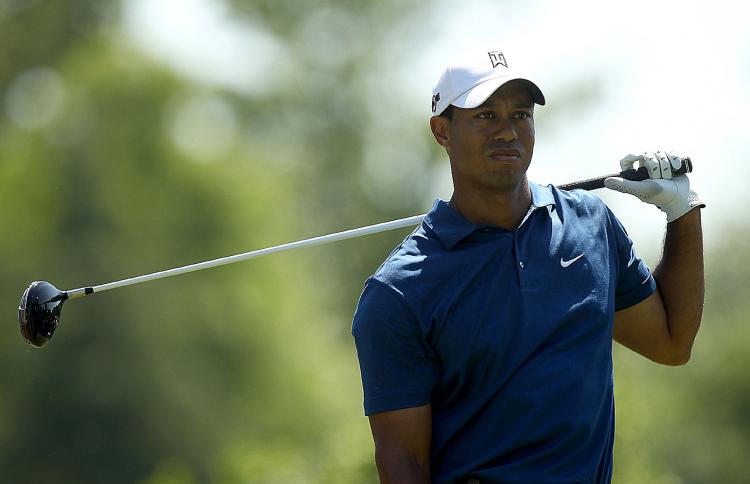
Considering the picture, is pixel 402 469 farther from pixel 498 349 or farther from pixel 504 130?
pixel 504 130

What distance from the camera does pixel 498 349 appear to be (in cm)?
404

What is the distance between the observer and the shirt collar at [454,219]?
4230 mm

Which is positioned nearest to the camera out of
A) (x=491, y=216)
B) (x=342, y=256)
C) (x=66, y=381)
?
(x=491, y=216)

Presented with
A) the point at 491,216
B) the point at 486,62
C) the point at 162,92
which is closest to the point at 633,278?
the point at 491,216

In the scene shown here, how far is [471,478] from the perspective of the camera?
4.06 meters

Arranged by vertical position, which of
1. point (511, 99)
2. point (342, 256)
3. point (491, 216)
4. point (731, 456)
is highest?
point (511, 99)

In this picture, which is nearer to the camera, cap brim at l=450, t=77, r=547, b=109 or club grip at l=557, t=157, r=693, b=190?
cap brim at l=450, t=77, r=547, b=109

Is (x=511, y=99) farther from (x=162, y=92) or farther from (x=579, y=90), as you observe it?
(x=579, y=90)

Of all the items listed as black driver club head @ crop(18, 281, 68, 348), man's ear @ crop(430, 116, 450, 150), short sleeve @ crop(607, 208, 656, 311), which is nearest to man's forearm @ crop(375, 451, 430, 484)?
short sleeve @ crop(607, 208, 656, 311)

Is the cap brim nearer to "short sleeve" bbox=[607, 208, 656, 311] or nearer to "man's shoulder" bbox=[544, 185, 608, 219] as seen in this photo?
"man's shoulder" bbox=[544, 185, 608, 219]

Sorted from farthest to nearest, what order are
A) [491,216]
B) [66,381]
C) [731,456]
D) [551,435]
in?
1. [731,456]
2. [66,381]
3. [491,216]
4. [551,435]

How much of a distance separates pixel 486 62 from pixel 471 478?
1.17 metres

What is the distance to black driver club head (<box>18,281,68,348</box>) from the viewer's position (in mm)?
5711

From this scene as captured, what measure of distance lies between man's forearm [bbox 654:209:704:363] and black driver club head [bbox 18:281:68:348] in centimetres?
228
